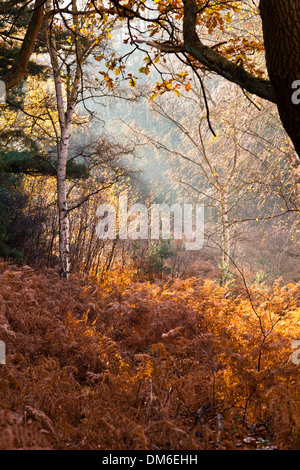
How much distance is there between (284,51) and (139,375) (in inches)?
118

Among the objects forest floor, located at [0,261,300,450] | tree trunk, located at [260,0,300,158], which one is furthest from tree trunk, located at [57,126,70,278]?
tree trunk, located at [260,0,300,158]

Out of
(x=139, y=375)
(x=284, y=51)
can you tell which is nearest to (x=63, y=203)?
(x=139, y=375)

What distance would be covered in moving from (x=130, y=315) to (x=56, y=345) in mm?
1538

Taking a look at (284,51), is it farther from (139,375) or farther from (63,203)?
(63,203)

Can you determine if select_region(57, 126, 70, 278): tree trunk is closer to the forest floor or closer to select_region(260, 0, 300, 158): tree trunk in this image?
the forest floor

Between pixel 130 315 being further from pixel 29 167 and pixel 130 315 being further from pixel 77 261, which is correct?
pixel 29 167

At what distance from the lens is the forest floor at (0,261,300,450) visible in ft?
7.27

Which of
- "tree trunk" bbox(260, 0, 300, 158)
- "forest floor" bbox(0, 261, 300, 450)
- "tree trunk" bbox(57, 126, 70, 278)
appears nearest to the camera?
"tree trunk" bbox(260, 0, 300, 158)

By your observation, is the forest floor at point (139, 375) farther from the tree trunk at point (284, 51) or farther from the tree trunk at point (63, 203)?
the tree trunk at point (284, 51)

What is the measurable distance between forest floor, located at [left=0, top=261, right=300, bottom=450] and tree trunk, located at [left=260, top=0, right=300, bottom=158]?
6.54ft

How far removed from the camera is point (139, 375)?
11.1 feet

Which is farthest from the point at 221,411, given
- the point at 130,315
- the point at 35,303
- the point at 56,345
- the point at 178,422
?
the point at 35,303

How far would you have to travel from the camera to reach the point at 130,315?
536 cm

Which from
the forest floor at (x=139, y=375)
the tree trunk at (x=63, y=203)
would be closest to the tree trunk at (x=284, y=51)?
the forest floor at (x=139, y=375)
